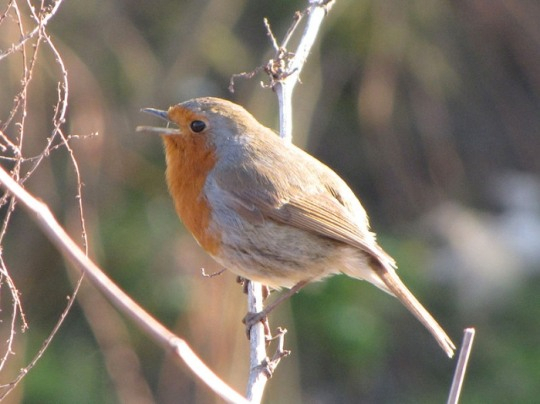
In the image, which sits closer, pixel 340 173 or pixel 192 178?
pixel 192 178

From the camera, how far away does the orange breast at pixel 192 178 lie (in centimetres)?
381

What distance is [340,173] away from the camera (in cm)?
704

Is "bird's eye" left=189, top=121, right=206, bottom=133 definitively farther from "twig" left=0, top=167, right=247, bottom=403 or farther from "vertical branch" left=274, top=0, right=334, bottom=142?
"twig" left=0, top=167, right=247, bottom=403

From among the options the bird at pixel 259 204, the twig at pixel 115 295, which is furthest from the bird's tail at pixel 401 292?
the twig at pixel 115 295

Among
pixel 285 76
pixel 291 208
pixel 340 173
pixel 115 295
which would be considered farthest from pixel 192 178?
pixel 340 173

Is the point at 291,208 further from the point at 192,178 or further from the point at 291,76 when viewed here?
the point at 291,76

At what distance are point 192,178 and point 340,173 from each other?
10.8 ft

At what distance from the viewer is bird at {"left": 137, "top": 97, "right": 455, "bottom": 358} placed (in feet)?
12.5

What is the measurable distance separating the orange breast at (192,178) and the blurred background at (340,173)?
1326mm

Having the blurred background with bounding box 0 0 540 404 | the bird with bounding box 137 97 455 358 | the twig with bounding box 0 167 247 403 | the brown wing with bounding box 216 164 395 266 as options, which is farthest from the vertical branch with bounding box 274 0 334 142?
the twig with bounding box 0 167 247 403

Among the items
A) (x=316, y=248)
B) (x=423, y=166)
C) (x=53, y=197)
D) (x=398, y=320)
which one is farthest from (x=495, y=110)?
(x=316, y=248)

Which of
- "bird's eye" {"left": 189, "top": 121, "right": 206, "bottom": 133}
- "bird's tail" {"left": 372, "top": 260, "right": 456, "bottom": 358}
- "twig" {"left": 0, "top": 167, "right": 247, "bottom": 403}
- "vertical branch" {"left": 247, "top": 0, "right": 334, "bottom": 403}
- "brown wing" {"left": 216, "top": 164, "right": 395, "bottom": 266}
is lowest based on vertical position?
"twig" {"left": 0, "top": 167, "right": 247, "bottom": 403}

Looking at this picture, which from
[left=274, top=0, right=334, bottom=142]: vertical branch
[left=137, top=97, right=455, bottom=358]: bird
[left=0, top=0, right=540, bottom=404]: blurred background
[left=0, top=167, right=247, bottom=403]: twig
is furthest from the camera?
[left=0, top=0, right=540, bottom=404]: blurred background

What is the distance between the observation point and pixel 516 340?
21.4ft
